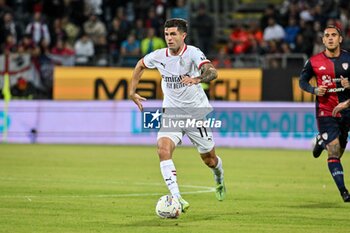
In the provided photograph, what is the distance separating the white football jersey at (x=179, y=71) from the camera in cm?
1253

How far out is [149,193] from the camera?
15195mm

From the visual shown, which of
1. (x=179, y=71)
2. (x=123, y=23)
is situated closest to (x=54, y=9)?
(x=123, y=23)

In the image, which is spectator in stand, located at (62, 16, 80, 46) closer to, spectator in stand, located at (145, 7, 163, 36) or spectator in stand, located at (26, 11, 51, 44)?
spectator in stand, located at (26, 11, 51, 44)

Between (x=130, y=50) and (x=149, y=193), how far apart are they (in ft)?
53.6

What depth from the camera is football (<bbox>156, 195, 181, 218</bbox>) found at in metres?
11.5

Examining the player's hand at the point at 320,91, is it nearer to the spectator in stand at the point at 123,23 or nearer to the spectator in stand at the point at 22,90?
the spectator in stand at the point at 22,90

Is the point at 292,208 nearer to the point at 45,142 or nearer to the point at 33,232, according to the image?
the point at 33,232

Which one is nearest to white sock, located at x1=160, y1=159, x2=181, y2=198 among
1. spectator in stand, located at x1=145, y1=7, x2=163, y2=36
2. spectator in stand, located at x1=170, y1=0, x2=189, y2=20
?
spectator in stand, located at x1=170, y1=0, x2=189, y2=20

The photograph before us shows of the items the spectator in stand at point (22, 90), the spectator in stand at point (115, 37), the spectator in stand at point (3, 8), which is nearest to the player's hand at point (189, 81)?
the spectator in stand at point (22, 90)

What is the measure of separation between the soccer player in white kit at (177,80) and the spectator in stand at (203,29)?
62.1 ft

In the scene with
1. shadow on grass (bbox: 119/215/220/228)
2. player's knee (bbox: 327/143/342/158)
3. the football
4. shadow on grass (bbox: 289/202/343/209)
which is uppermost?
player's knee (bbox: 327/143/342/158)

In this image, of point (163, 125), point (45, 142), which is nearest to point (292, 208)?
point (163, 125)

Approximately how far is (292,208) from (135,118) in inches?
599

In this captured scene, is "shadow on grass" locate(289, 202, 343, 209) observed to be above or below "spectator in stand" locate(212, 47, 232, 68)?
below
